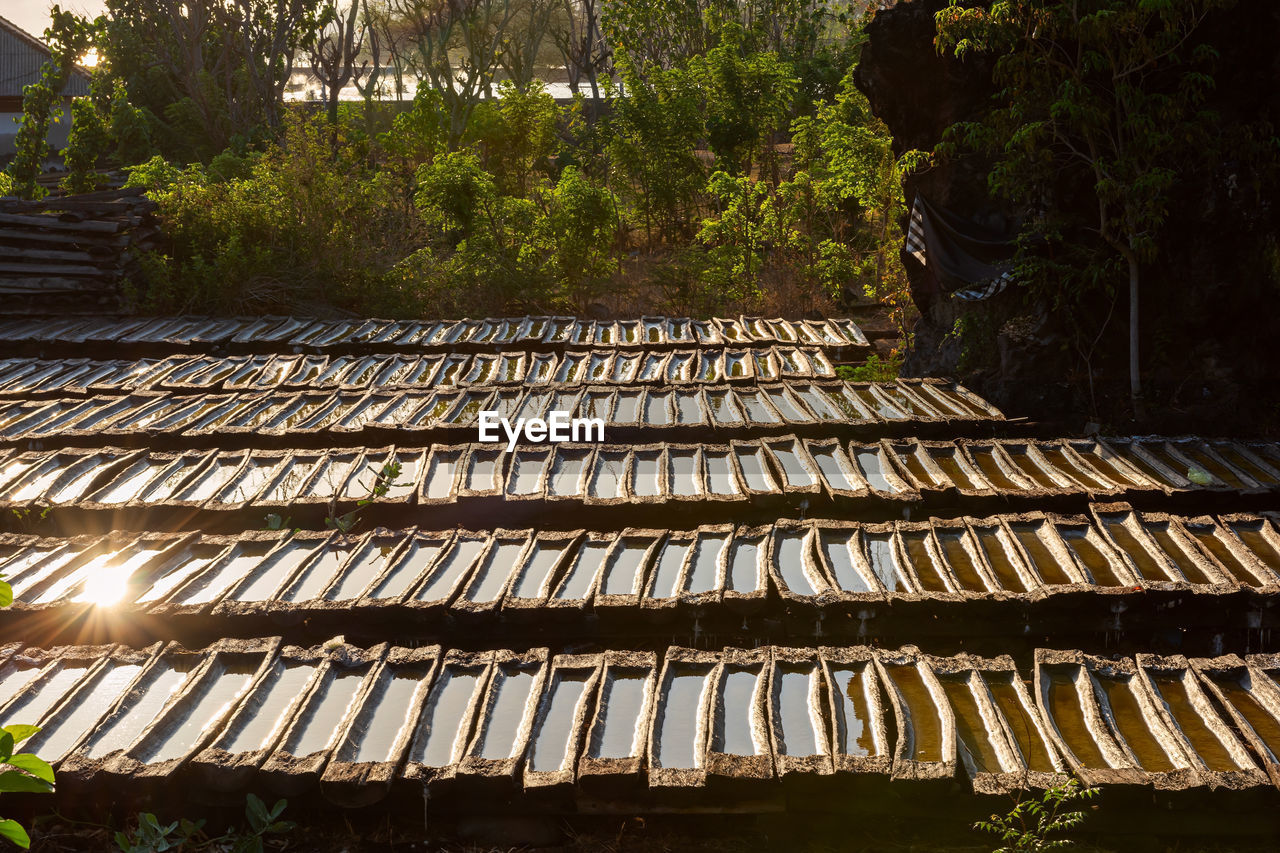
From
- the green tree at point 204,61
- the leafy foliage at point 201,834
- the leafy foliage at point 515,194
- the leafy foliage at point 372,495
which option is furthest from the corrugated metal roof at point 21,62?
the leafy foliage at point 201,834

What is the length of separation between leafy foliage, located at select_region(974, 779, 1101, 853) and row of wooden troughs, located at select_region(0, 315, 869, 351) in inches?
253

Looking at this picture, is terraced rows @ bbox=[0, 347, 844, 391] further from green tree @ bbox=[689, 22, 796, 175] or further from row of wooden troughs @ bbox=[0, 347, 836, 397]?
green tree @ bbox=[689, 22, 796, 175]

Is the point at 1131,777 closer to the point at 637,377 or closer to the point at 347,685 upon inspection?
the point at 347,685

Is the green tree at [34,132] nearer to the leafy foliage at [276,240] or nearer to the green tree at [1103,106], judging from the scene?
the leafy foliage at [276,240]

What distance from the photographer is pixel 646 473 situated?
6.79 meters

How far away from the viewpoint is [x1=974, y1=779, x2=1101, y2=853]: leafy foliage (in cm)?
365

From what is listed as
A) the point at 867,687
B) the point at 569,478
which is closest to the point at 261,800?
the point at 867,687

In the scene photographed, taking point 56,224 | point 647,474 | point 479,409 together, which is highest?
point 56,224

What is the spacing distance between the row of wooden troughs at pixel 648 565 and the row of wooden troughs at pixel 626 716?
353 mm

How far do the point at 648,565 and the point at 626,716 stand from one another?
1.26 m

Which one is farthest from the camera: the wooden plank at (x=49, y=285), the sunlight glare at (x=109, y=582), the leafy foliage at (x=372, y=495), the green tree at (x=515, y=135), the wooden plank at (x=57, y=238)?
the green tree at (x=515, y=135)

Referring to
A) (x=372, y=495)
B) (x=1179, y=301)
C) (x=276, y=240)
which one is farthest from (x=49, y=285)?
(x=1179, y=301)

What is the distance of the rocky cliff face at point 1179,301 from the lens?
8250 millimetres

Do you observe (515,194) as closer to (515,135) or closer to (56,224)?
(515,135)
